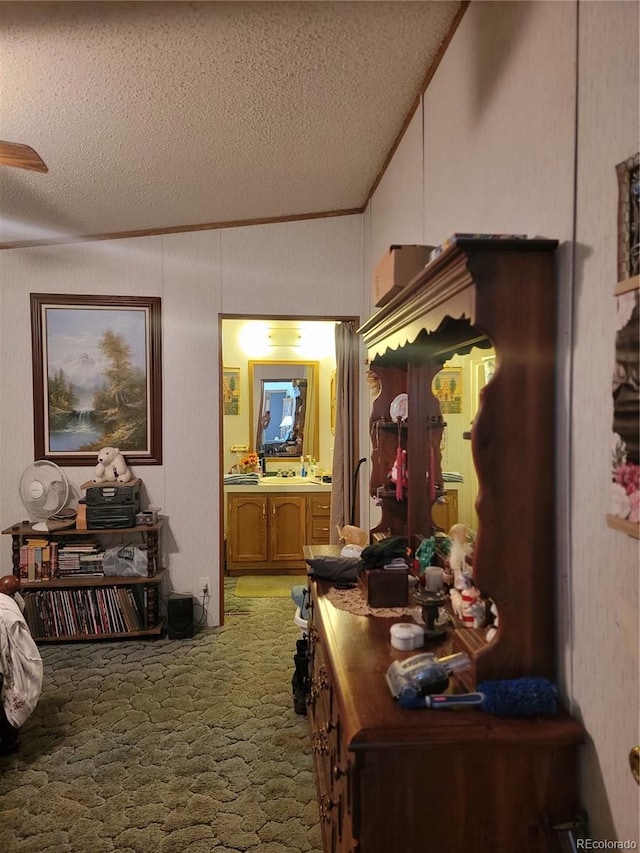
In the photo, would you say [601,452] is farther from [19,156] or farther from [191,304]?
[191,304]

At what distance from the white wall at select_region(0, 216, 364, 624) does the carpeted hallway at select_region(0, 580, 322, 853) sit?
2.72 feet

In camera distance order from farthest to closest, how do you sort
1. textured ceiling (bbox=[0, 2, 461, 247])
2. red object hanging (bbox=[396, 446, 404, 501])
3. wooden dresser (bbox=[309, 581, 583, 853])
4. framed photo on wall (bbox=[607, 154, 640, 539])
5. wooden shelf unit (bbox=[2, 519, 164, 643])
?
wooden shelf unit (bbox=[2, 519, 164, 643])
red object hanging (bbox=[396, 446, 404, 501])
textured ceiling (bbox=[0, 2, 461, 247])
wooden dresser (bbox=[309, 581, 583, 853])
framed photo on wall (bbox=[607, 154, 640, 539])

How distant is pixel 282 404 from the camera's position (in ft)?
19.4

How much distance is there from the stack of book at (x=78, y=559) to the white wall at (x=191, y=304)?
1.49 feet

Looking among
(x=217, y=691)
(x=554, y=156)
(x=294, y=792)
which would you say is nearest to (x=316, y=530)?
(x=217, y=691)

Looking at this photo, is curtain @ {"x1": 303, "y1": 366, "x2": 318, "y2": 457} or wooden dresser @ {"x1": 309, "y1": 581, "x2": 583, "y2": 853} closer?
wooden dresser @ {"x1": 309, "y1": 581, "x2": 583, "y2": 853}

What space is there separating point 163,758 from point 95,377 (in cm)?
249

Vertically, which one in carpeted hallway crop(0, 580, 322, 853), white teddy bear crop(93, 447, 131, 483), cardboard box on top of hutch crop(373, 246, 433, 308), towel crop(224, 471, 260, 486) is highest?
cardboard box on top of hutch crop(373, 246, 433, 308)

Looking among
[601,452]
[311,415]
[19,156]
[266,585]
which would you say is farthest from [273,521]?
[601,452]

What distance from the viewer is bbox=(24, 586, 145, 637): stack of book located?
3.83m

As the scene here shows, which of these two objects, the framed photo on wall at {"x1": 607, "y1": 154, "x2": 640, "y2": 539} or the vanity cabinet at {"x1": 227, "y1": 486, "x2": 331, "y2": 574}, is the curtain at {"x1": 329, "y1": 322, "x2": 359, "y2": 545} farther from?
the framed photo on wall at {"x1": 607, "y1": 154, "x2": 640, "y2": 539}

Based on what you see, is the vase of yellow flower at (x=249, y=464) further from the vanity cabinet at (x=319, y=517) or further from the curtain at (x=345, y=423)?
the curtain at (x=345, y=423)

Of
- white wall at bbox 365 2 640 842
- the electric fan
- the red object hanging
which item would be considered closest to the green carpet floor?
the electric fan

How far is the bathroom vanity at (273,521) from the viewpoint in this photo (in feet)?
17.2
